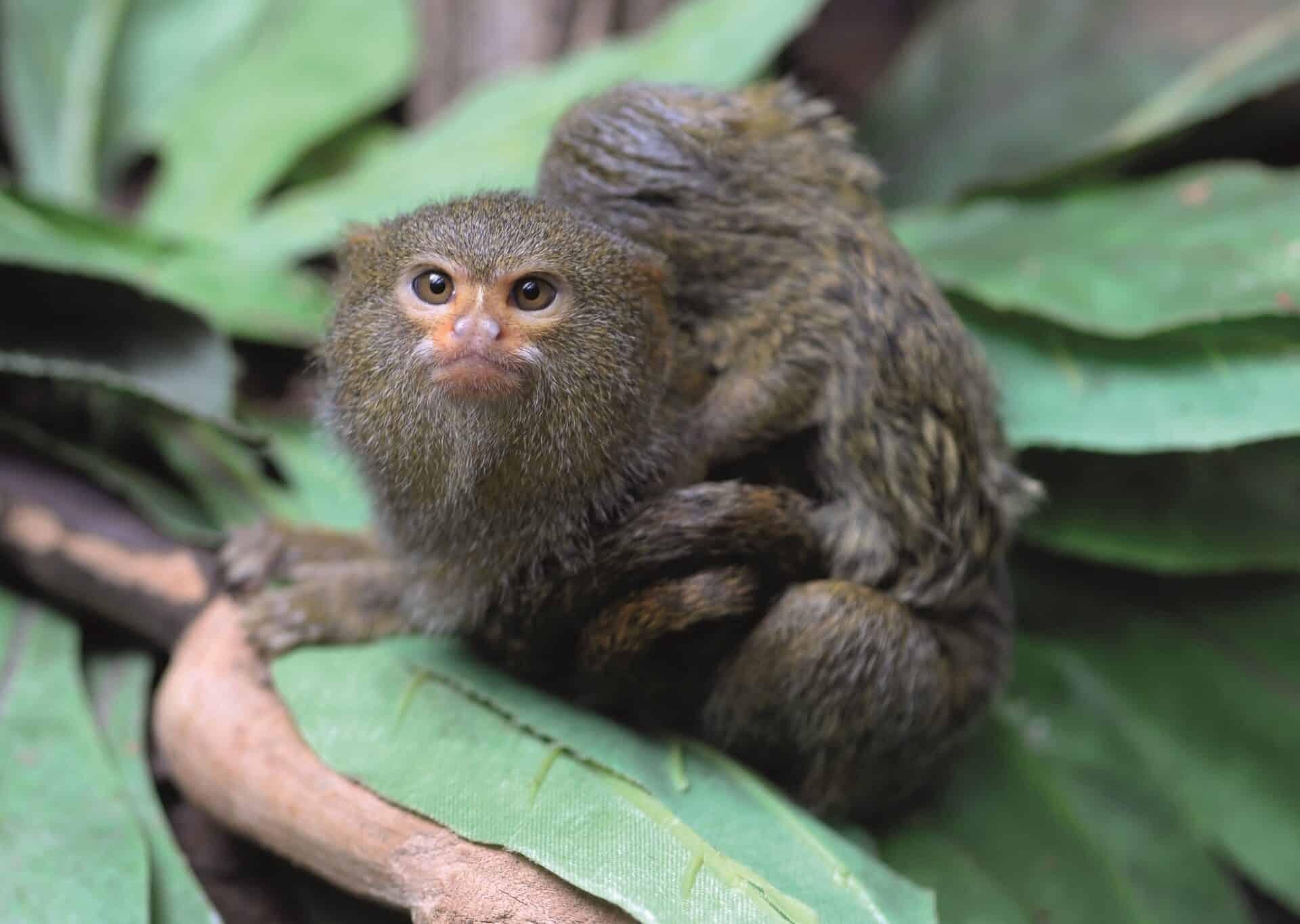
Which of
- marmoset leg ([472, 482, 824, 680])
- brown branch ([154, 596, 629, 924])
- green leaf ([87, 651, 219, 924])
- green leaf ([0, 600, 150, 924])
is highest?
marmoset leg ([472, 482, 824, 680])

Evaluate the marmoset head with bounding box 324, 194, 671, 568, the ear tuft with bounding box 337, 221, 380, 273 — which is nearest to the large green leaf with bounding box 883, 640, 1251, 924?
the marmoset head with bounding box 324, 194, 671, 568

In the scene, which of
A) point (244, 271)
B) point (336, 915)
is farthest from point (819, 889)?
point (244, 271)

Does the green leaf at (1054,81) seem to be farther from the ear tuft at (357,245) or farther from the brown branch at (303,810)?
the brown branch at (303,810)

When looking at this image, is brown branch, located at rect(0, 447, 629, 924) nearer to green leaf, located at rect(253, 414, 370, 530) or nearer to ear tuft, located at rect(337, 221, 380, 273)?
green leaf, located at rect(253, 414, 370, 530)

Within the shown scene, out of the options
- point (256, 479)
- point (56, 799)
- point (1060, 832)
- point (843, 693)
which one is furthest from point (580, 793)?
point (256, 479)

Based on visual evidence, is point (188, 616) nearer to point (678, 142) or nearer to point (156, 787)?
point (156, 787)

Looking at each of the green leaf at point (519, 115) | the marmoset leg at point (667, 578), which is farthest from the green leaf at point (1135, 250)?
the marmoset leg at point (667, 578)
